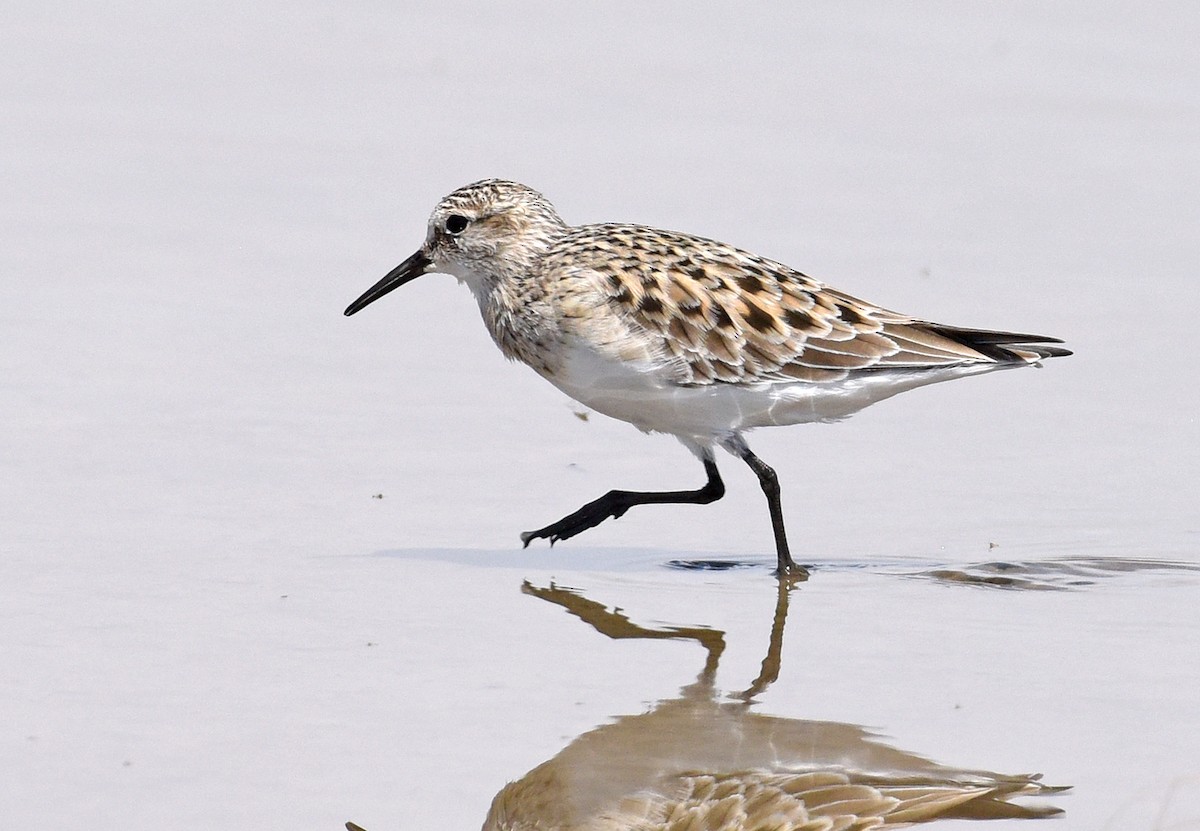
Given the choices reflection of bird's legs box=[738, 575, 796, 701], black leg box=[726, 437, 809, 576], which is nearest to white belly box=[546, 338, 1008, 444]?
black leg box=[726, 437, 809, 576]

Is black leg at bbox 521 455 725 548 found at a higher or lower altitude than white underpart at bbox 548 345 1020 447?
lower

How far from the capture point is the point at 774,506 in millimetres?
9070

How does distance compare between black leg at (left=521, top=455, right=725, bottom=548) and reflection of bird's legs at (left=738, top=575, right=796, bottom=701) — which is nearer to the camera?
reflection of bird's legs at (left=738, top=575, right=796, bottom=701)

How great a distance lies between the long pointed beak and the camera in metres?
10.2

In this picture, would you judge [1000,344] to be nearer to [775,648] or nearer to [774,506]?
[774,506]

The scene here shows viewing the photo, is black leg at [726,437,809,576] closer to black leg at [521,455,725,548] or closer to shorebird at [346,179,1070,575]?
shorebird at [346,179,1070,575]

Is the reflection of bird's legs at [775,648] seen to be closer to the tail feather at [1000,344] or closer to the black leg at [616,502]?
the black leg at [616,502]

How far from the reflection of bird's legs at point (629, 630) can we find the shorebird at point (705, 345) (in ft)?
2.43

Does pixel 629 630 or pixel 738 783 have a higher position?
pixel 629 630

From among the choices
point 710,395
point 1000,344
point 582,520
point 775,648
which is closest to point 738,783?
point 775,648

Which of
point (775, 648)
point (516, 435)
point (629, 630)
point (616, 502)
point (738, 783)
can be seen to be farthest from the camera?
point (516, 435)

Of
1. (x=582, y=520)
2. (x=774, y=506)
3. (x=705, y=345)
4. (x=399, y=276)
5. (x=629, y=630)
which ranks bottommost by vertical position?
(x=629, y=630)

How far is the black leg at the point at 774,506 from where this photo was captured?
8773 mm

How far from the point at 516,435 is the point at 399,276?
1.00 metres
